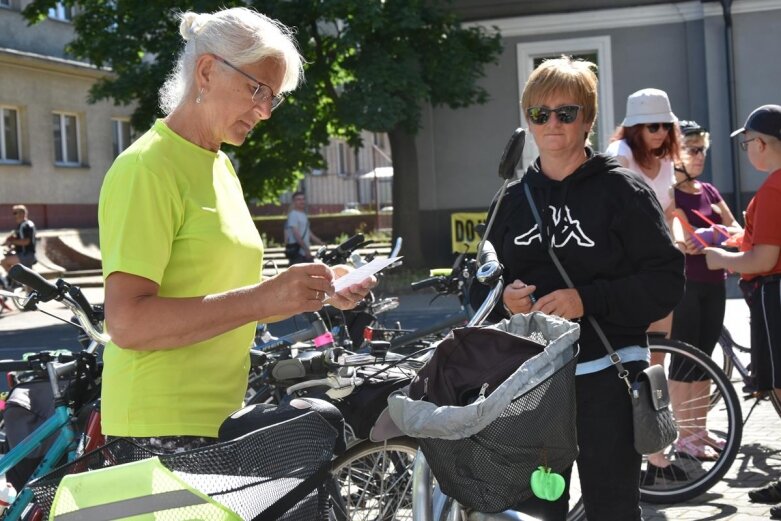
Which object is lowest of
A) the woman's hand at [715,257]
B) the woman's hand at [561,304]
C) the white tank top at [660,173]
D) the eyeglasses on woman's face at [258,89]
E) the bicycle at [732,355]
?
the bicycle at [732,355]

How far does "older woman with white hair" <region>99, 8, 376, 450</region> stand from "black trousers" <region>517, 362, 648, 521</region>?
0.95 metres

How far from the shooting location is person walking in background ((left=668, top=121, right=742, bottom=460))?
6.20 meters

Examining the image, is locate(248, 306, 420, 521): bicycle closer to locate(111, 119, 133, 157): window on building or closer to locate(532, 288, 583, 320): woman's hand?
locate(532, 288, 583, 320): woman's hand

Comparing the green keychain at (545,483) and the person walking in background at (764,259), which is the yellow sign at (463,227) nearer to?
the person walking in background at (764,259)

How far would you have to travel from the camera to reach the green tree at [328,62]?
1959 cm

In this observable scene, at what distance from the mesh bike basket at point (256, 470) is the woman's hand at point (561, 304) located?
1076 mm

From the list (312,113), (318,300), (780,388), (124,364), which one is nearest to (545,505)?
(318,300)

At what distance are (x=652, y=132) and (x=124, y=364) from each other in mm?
4108

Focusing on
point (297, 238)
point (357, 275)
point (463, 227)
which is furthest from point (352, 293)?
point (463, 227)

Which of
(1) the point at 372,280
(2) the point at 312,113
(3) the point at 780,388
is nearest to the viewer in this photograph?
(1) the point at 372,280

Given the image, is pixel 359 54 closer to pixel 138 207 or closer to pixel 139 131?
pixel 139 131

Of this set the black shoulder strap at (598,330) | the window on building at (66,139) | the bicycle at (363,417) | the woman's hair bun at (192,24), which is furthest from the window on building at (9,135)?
the woman's hair bun at (192,24)

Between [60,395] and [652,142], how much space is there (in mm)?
3281

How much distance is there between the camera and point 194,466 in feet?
7.00
